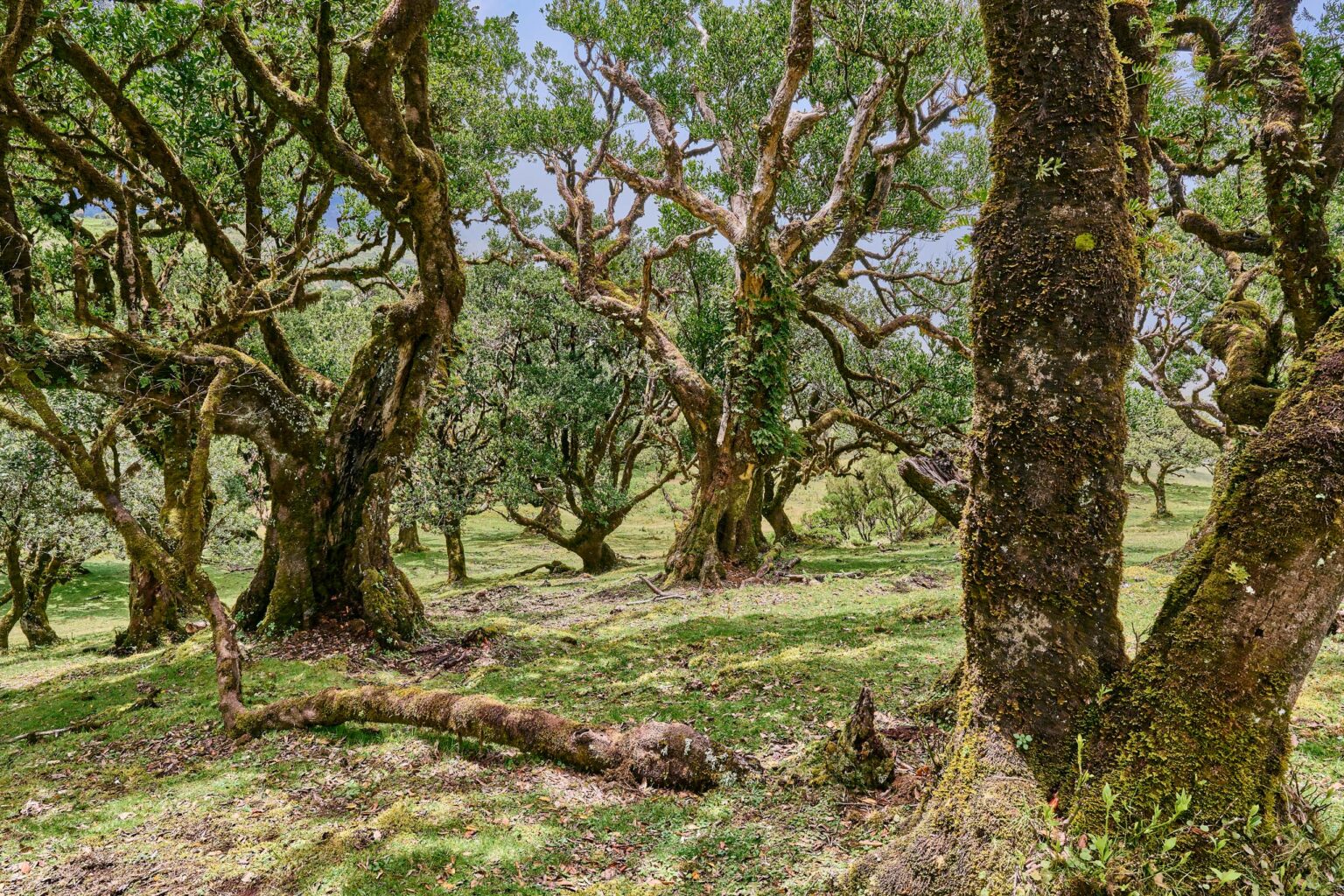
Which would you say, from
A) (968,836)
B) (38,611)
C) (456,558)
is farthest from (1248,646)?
(38,611)

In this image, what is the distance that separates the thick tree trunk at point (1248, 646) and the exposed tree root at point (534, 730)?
2852mm

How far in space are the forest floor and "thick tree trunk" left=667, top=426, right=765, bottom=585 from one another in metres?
3.13

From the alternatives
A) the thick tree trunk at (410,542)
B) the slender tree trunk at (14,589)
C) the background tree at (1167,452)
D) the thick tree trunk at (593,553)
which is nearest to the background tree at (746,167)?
the thick tree trunk at (593,553)

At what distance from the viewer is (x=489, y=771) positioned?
207 inches

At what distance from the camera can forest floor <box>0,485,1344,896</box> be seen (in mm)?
3867

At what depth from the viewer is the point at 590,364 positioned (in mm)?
19562

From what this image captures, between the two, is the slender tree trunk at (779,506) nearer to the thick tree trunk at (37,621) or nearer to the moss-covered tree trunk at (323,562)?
the moss-covered tree trunk at (323,562)

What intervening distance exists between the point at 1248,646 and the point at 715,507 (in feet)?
39.3

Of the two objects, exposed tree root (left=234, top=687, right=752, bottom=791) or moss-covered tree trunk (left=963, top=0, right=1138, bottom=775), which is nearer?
moss-covered tree trunk (left=963, top=0, right=1138, bottom=775)

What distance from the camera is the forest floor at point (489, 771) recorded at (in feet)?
12.7

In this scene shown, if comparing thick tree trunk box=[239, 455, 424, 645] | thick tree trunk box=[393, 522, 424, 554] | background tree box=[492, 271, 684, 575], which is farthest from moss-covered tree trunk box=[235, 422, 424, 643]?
thick tree trunk box=[393, 522, 424, 554]

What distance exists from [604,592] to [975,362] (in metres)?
13.2

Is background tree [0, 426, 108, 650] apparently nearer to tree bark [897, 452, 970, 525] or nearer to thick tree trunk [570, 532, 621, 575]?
thick tree trunk [570, 532, 621, 575]

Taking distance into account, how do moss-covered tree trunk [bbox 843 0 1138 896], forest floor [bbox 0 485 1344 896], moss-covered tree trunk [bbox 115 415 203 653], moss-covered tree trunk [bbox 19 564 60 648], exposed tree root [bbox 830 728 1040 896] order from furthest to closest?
moss-covered tree trunk [bbox 19 564 60 648]
moss-covered tree trunk [bbox 115 415 203 653]
forest floor [bbox 0 485 1344 896]
moss-covered tree trunk [bbox 843 0 1138 896]
exposed tree root [bbox 830 728 1040 896]
